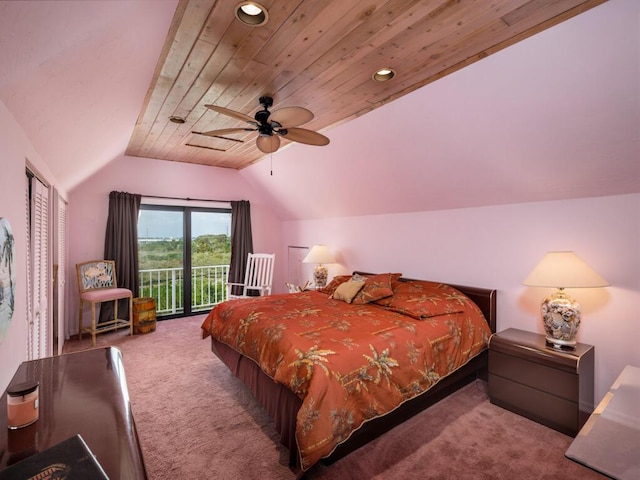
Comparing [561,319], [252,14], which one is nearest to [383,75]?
[252,14]

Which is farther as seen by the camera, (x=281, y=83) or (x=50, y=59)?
(x=281, y=83)

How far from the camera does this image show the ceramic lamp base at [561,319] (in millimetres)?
2383

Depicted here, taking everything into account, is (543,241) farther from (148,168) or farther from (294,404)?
(148,168)

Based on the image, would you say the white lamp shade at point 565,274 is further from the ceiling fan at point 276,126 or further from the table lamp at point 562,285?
the ceiling fan at point 276,126

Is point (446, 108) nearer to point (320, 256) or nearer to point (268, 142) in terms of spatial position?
point (268, 142)

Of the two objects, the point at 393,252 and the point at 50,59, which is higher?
the point at 50,59

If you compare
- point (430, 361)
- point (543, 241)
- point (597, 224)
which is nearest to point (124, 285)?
point (430, 361)

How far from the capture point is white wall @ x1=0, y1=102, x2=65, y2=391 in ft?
4.48

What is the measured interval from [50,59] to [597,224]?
3.55m

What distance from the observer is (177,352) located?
380 centimetres

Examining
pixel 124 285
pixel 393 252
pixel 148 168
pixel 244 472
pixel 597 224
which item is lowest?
pixel 244 472

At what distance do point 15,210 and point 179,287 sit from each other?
13.4ft

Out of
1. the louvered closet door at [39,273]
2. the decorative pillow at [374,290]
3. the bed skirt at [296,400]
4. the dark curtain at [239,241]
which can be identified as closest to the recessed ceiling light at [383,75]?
the decorative pillow at [374,290]

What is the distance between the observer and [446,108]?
245cm
